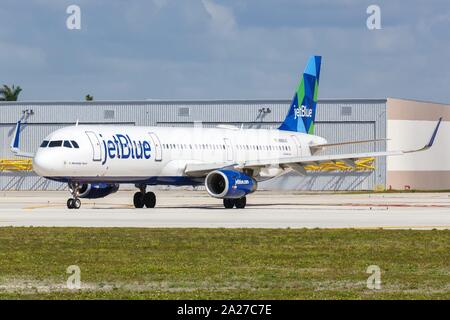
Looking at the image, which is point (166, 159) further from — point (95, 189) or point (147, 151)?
point (95, 189)

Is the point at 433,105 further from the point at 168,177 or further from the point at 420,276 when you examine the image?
the point at 420,276

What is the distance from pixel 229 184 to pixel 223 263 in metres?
25.8

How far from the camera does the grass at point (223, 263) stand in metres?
19.7

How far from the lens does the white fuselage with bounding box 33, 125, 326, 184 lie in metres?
48.7

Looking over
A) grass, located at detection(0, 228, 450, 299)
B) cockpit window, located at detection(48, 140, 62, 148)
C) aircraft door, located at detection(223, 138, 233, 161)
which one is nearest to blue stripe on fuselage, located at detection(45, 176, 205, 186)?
cockpit window, located at detection(48, 140, 62, 148)

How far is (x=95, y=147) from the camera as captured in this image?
162 ft

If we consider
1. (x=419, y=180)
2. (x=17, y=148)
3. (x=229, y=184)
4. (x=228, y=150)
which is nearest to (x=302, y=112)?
(x=228, y=150)

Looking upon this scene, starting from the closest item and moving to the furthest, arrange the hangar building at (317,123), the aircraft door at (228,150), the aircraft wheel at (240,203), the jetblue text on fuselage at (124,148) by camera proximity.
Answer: the jetblue text on fuselage at (124,148) → the aircraft wheel at (240,203) → the aircraft door at (228,150) → the hangar building at (317,123)

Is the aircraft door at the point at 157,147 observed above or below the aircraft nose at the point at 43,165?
above

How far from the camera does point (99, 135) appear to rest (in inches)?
1981

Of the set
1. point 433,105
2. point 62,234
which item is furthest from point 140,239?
point 433,105

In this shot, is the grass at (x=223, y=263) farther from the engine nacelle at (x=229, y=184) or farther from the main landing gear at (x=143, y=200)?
the main landing gear at (x=143, y=200)

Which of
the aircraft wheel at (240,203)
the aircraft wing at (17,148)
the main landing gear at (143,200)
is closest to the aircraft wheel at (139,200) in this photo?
the main landing gear at (143,200)

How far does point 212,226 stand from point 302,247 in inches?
348
